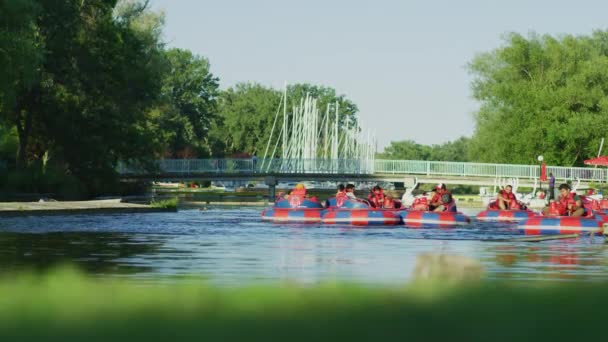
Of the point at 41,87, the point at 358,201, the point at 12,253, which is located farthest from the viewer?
the point at 41,87

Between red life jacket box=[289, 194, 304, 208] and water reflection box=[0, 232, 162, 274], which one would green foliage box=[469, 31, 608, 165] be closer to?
red life jacket box=[289, 194, 304, 208]

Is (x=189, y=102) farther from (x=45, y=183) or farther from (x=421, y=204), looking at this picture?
(x=421, y=204)

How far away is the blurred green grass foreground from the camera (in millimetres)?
12133

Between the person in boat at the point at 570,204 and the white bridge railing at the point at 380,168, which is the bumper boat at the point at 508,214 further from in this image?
the white bridge railing at the point at 380,168

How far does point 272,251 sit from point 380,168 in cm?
8891

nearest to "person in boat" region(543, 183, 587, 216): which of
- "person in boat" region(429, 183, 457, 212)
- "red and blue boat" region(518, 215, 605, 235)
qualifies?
"red and blue boat" region(518, 215, 605, 235)

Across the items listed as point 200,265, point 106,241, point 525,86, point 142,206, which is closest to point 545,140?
point 525,86

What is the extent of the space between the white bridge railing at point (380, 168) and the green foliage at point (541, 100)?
4.11 meters

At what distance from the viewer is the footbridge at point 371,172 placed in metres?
96.8

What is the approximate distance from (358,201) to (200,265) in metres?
23.5

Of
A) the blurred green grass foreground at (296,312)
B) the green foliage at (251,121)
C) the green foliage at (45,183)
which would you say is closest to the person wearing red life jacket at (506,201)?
the green foliage at (45,183)

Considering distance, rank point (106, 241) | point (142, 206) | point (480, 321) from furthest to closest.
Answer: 1. point (142, 206)
2. point (106, 241)
3. point (480, 321)

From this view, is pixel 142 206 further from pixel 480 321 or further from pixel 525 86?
pixel 525 86

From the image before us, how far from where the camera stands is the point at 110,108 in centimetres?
7006
